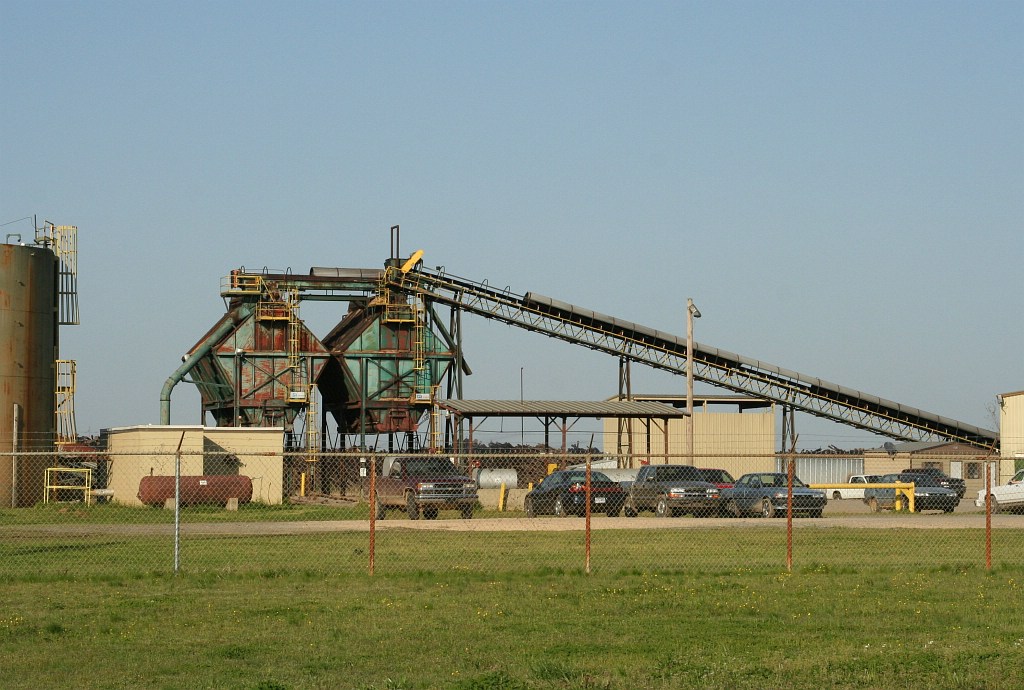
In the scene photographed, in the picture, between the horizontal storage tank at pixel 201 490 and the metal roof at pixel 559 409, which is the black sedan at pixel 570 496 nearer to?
the horizontal storage tank at pixel 201 490

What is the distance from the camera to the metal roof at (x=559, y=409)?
52375 millimetres

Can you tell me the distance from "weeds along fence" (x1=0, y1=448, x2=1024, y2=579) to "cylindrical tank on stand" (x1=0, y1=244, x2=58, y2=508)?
0.95 meters

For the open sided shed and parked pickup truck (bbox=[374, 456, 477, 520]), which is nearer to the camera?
parked pickup truck (bbox=[374, 456, 477, 520])

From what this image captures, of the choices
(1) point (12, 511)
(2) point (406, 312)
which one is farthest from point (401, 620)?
(2) point (406, 312)

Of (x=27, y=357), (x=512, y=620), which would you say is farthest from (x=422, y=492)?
(x=512, y=620)

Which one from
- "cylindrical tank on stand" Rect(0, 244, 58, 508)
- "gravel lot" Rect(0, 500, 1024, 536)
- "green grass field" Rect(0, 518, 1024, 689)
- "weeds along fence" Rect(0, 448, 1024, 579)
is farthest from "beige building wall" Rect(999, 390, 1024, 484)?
"cylindrical tank on stand" Rect(0, 244, 58, 508)

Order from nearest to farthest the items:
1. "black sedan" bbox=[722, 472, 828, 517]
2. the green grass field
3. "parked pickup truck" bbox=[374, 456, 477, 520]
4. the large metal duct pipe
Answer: the green grass field
"parked pickup truck" bbox=[374, 456, 477, 520]
"black sedan" bbox=[722, 472, 828, 517]
the large metal duct pipe

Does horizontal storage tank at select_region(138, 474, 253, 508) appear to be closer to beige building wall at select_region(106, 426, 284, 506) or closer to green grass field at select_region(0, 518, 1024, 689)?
beige building wall at select_region(106, 426, 284, 506)

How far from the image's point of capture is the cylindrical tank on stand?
46.8 metres

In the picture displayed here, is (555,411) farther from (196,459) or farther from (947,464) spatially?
(947,464)

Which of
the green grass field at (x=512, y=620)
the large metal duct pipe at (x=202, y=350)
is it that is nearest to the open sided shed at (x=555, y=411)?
the large metal duct pipe at (x=202, y=350)

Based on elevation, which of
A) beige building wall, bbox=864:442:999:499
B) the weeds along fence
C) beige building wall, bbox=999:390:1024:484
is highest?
beige building wall, bbox=999:390:1024:484

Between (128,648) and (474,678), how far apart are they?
12.3ft

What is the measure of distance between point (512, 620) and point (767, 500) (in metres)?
22.9
